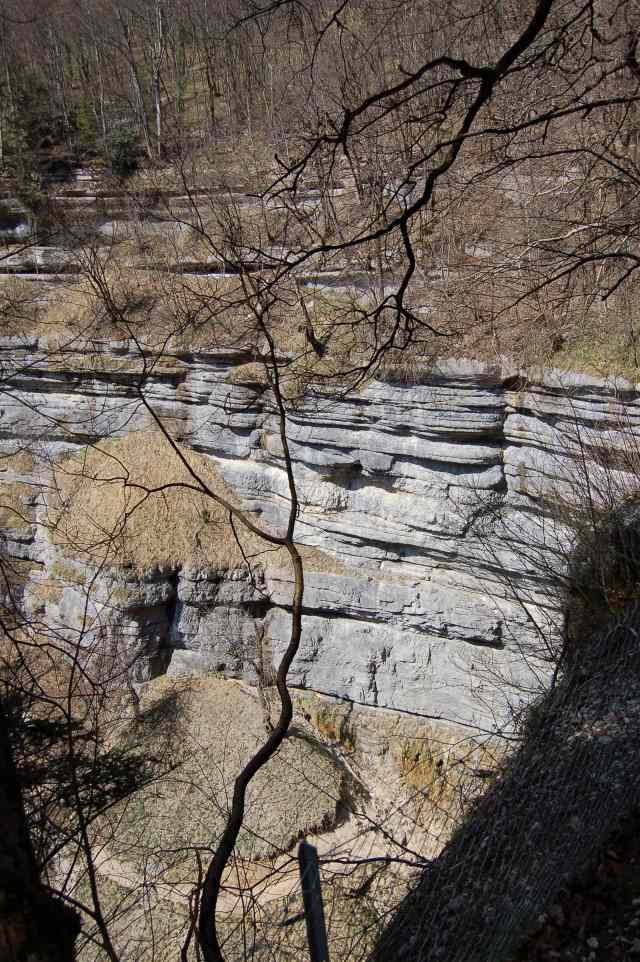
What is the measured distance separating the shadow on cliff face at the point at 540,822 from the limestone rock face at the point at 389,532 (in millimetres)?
2763

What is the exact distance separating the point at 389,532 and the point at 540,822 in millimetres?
6200

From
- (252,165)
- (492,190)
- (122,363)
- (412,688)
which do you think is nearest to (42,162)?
(252,165)

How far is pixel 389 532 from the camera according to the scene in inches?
349

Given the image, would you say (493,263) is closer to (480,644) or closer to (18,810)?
(480,644)

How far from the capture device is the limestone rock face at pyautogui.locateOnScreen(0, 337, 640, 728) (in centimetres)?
736

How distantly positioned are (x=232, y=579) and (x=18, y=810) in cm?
835

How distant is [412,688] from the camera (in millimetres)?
8867

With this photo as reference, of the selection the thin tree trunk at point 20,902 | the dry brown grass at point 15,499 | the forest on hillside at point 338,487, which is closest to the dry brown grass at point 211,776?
the forest on hillside at point 338,487

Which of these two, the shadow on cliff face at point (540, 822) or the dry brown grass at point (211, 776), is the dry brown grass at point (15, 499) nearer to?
the dry brown grass at point (211, 776)

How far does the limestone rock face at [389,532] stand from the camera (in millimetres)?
Result: 7363

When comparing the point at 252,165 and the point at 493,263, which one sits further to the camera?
the point at 252,165

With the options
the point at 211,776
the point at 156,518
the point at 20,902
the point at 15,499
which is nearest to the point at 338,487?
the point at 156,518

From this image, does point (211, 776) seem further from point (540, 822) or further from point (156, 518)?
point (540, 822)

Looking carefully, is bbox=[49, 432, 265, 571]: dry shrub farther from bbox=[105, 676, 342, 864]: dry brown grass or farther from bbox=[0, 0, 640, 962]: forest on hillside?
bbox=[105, 676, 342, 864]: dry brown grass
